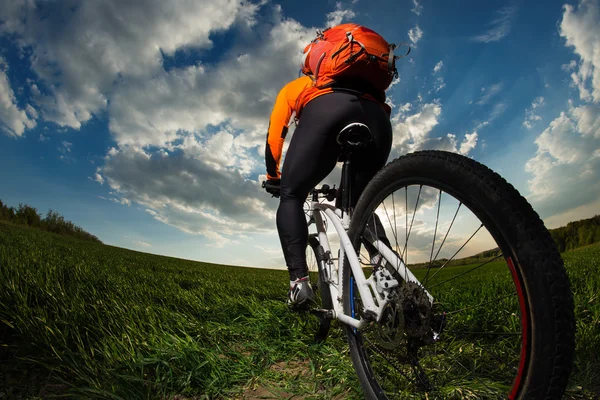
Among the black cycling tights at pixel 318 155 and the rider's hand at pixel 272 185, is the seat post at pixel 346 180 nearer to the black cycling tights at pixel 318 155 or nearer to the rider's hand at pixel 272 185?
the black cycling tights at pixel 318 155

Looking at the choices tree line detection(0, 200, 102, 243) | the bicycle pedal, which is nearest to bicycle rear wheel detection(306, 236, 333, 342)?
the bicycle pedal

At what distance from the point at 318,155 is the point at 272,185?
743 mm

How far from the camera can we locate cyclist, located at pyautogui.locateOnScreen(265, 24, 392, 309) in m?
2.13

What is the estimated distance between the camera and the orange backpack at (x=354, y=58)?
2020 mm

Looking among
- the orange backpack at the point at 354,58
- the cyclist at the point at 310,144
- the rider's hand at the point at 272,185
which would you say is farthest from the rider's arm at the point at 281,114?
the orange backpack at the point at 354,58

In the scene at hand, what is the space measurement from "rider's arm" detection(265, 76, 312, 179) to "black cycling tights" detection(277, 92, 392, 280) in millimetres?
296

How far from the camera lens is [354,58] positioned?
6.57 ft

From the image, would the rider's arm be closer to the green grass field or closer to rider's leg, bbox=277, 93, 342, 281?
rider's leg, bbox=277, 93, 342, 281

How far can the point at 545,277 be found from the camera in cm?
101

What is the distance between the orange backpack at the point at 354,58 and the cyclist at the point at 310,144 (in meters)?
0.07

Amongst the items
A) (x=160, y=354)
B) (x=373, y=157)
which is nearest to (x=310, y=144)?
(x=373, y=157)

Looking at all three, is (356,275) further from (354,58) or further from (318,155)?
(354,58)

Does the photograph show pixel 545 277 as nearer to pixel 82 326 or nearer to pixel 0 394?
pixel 0 394

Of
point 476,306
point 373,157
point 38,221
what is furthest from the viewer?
point 38,221
